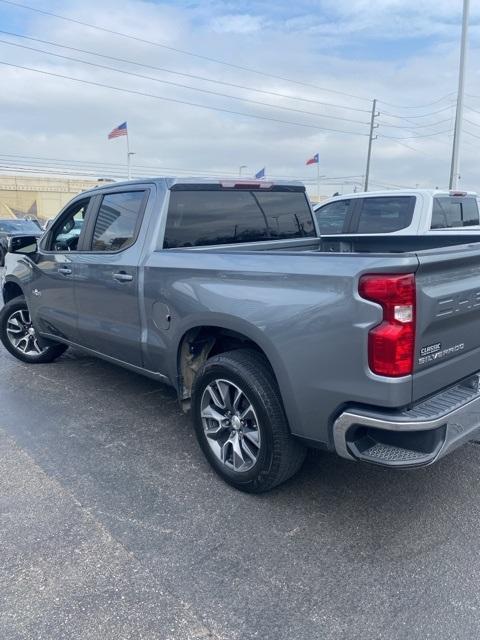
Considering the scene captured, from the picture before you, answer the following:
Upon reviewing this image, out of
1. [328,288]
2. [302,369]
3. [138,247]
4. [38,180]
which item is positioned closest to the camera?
[328,288]

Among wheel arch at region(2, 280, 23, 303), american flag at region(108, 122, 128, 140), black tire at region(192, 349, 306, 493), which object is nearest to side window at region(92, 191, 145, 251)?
black tire at region(192, 349, 306, 493)

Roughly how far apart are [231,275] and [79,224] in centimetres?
241

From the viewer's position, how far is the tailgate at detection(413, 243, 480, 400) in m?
2.46

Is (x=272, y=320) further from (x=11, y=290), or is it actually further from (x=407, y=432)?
(x=11, y=290)

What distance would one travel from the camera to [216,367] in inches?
127

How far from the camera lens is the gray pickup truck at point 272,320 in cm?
245

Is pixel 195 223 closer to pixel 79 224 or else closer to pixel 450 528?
pixel 79 224

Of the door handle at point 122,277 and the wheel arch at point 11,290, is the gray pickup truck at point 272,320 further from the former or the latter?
the wheel arch at point 11,290

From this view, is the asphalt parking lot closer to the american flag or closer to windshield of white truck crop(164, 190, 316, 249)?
windshield of white truck crop(164, 190, 316, 249)

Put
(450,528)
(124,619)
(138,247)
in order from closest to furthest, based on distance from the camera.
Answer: (124,619) < (450,528) < (138,247)

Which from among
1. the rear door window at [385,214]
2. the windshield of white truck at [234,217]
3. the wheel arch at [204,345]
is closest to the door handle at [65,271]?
the windshield of white truck at [234,217]

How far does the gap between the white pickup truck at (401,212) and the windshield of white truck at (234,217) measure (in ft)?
7.59

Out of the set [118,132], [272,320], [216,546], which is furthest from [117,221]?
[118,132]

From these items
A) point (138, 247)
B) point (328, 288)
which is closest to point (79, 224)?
point (138, 247)
